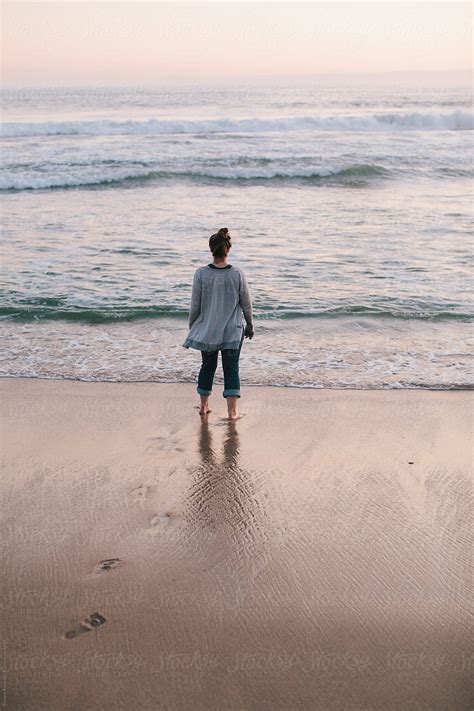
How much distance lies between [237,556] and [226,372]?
2.22 meters

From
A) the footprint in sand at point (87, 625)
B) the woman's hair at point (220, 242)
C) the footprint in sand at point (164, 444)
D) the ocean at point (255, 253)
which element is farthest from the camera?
the ocean at point (255, 253)

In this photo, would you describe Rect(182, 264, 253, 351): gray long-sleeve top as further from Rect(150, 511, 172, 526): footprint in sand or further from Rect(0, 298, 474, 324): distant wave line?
Rect(0, 298, 474, 324): distant wave line

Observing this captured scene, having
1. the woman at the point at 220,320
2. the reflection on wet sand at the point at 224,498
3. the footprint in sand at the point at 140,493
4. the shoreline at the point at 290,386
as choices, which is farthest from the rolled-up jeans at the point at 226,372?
the footprint in sand at the point at 140,493

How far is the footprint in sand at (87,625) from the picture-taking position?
135 inches

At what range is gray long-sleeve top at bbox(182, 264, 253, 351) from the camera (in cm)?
593

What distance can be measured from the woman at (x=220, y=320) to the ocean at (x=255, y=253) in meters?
0.89

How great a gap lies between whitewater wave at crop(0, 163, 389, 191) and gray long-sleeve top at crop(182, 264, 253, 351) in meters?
15.0

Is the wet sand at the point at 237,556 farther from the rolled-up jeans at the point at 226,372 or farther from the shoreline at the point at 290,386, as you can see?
the shoreline at the point at 290,386

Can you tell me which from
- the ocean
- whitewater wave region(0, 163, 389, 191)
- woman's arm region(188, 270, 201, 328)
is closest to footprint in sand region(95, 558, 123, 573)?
woman's arm region(188, 270, 201, 328)

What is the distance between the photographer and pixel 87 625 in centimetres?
348

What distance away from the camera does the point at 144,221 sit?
1485 cm

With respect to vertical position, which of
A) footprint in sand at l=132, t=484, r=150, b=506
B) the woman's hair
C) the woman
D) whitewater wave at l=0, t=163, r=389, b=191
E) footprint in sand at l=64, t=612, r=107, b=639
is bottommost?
footprint in sand at l=64, t=612, r=107, b=639

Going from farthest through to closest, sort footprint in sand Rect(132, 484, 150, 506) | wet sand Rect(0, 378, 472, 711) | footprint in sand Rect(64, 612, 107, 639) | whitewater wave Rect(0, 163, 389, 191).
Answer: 1. whitewater wave Rect(0, 163, 389, 191)
2. footprint in sand Rect(132, 484, 150, 506)
3. footprint in sand Rect(64, 612, 107, 639)
4. wet sand Rect(0, 378, 472, 711)

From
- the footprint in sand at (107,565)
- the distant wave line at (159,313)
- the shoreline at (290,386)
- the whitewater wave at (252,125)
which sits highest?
the whitewater wave at (252,125)
